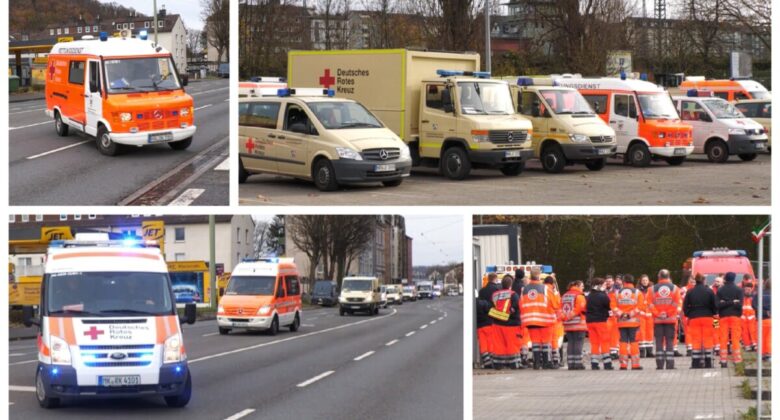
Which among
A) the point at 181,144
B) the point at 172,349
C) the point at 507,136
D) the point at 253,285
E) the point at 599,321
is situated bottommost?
the point at 253,285

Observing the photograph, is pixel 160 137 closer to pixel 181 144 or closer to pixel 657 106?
pixel 181 144

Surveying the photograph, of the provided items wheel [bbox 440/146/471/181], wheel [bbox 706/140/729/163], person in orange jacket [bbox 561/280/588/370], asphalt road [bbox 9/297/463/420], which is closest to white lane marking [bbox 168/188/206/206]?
asphalt road [bbox 9/297/463/420]

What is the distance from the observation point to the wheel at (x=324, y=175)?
53.4 ft

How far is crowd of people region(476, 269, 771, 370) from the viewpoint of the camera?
1555 cm

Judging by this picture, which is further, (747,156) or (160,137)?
(747,156)

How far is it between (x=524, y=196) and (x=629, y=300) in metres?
2.25

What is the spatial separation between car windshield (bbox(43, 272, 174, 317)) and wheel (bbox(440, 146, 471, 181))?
865 cm

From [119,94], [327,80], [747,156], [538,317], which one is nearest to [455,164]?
[327,80]

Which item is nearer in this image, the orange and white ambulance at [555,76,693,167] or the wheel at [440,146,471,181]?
the wheel at [440,146,471,181]

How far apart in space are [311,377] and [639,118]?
39.5 feet

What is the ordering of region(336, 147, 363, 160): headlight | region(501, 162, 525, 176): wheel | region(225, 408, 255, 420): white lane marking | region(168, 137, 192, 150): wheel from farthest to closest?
region(501, 162, 525, 176): wheel
region(336, 147, 363, 160): headlight
region(168, 137, 192, 150): wheel
region(225, 408, 255, 420): white lane marking

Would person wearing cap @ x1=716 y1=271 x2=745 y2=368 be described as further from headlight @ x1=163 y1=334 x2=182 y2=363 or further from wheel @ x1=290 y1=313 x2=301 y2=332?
wheel @ x1=290 y1=313 x2=301 y2=332

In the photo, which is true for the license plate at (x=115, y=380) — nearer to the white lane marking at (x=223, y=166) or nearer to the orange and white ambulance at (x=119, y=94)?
the white lane marking at (x=223, y=166)

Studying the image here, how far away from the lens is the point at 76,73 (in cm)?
1744
